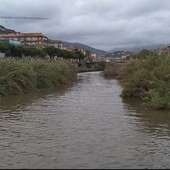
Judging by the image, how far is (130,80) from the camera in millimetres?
32344

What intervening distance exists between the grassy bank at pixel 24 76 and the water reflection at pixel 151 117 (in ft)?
42.4

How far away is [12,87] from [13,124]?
18097mm

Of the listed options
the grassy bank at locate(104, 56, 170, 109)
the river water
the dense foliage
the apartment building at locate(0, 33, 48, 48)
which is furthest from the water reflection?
the apartment building at locate(0, 33, 48, 48)

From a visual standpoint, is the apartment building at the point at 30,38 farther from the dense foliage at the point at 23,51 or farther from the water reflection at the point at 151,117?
the water reflection at the point at 151,117

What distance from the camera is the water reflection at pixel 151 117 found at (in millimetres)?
18672

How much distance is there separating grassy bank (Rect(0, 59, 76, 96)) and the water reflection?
12935 millimetres

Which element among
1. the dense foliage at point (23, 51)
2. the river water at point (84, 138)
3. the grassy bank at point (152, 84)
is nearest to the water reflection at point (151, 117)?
the river water at point (84, 138)

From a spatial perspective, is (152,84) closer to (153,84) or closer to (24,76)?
(153,84)

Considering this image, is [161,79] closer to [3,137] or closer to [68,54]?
[3,137]

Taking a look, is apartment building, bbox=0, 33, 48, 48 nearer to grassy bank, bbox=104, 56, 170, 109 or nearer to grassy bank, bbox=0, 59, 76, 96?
grassy bank, bbox=0, 59, 76, 96

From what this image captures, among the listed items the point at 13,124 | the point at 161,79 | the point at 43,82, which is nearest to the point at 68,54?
the point at 43,82

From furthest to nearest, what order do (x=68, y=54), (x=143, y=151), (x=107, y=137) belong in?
(x=68, y=54) → (x=107, y=137) → (x=143, y=151)

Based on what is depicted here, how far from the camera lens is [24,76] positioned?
40812mm

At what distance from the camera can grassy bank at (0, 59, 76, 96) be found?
37.4m
